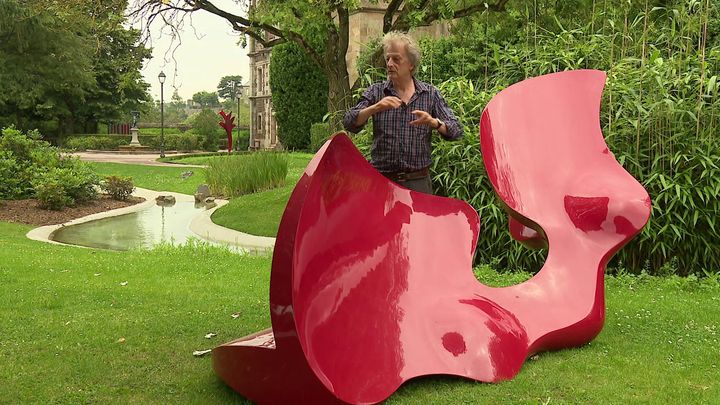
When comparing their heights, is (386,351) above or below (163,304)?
above

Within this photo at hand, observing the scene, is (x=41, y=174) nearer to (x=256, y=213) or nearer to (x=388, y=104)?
(x=256, y=213)

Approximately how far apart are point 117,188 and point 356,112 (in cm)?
1213

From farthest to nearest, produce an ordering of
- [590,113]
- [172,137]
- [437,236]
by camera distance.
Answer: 1. [172,137]
2. [590,113]
3. [437,236]

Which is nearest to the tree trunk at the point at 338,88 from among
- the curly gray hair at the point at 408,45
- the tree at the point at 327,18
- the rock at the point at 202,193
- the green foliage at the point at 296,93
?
the tree at the point at 327,18

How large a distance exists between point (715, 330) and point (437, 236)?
207cm

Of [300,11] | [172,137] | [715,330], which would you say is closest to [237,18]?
[300,11]

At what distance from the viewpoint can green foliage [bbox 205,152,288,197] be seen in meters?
14.3

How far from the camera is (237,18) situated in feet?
38.8

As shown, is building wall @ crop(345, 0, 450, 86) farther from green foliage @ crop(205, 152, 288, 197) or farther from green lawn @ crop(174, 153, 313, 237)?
green lawn @ crop(174, 153, 313, 237)

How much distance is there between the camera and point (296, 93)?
2641cm

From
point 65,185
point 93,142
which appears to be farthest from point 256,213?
point 93,142

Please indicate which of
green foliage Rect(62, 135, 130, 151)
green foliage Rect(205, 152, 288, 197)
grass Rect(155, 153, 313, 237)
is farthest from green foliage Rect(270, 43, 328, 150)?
green foliage Rect(62, 135, 130, 151)

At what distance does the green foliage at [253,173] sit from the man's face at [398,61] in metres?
10.9

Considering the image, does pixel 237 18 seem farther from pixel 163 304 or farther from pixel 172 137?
pixel 172 137
